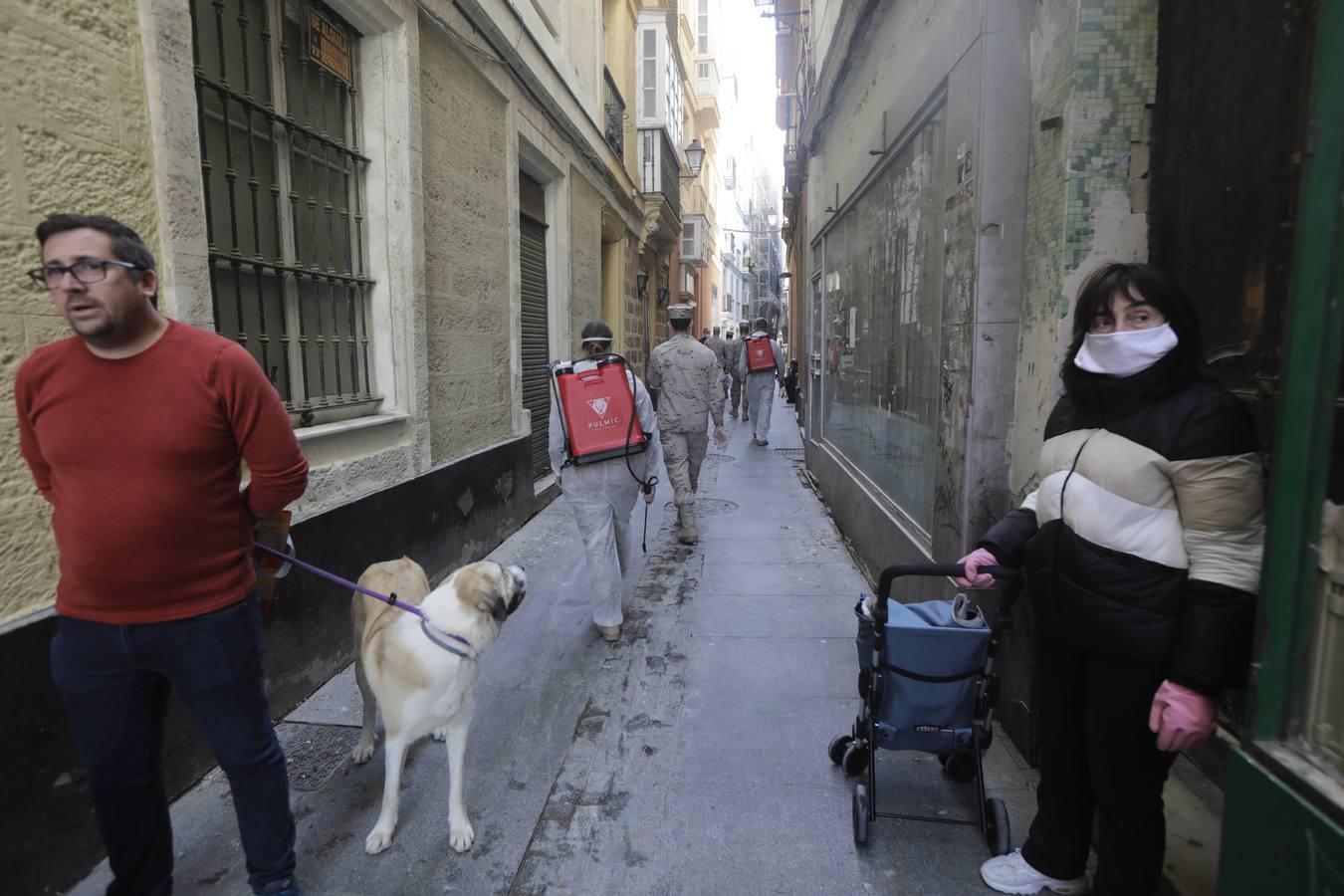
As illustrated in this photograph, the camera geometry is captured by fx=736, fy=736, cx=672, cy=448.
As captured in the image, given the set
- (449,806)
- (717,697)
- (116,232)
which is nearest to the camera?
(116,232)

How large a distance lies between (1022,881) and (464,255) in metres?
5.39

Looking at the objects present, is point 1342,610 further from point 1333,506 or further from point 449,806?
point 449,806

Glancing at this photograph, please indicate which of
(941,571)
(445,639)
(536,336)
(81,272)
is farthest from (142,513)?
(536,336)

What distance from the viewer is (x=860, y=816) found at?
2.64m

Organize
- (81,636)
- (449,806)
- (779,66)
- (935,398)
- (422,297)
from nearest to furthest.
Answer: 1. (81,636)
2. (449,806)
3. (935,398)
4. (422,297)
5. (779,66)

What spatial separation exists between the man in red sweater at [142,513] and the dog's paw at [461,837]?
690 millimetres

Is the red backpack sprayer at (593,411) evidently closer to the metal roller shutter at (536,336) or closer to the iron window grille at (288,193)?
the iron window grille at (288,193)

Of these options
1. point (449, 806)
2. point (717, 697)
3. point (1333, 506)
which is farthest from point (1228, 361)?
point (449, 806)

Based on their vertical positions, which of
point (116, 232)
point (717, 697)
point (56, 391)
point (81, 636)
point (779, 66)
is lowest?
point (717, 697)

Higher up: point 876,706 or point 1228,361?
point 1228,361

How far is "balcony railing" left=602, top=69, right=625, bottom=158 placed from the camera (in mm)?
11261

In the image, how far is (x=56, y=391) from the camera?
1904 millimetres

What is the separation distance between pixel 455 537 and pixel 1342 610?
5192mm

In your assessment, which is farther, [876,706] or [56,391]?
[876,706]
